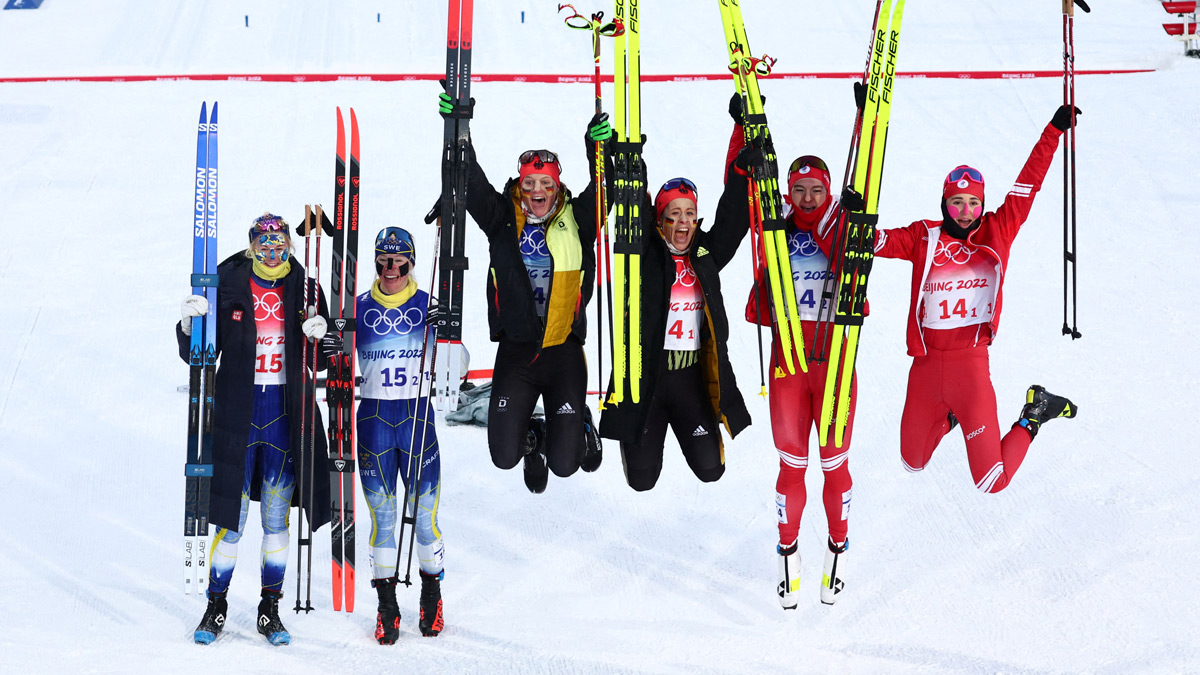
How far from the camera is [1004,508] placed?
6715 millimetres

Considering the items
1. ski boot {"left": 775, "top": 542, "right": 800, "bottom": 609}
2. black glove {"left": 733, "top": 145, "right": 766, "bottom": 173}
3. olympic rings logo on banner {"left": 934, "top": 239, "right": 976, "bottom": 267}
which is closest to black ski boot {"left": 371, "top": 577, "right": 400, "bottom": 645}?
ski boot {"left": 775, "top": 542, "right": 800, "bottom": 609}

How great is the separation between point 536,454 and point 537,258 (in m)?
0.94

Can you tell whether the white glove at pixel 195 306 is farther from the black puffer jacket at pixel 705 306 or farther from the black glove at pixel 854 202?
the black glove at pixel 854 202

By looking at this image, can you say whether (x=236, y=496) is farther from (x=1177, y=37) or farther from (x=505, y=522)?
(x=1177, y=37)

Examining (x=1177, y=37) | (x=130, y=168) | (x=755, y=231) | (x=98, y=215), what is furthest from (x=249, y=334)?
(x=1177, y=37)

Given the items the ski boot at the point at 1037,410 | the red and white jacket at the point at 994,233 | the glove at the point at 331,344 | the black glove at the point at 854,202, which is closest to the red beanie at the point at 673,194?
the black glove at the point at 854,202

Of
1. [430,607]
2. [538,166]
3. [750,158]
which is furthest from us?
[430,607]

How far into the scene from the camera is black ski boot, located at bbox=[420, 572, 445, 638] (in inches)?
221

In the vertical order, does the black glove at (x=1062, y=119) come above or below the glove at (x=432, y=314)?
above

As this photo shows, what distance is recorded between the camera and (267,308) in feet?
17.3

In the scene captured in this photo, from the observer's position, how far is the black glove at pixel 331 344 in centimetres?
519

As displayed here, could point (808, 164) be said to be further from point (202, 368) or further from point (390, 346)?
point (202, 368)

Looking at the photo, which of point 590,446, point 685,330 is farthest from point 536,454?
point 685,330

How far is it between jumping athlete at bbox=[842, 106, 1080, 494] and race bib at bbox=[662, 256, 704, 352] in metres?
0.71
